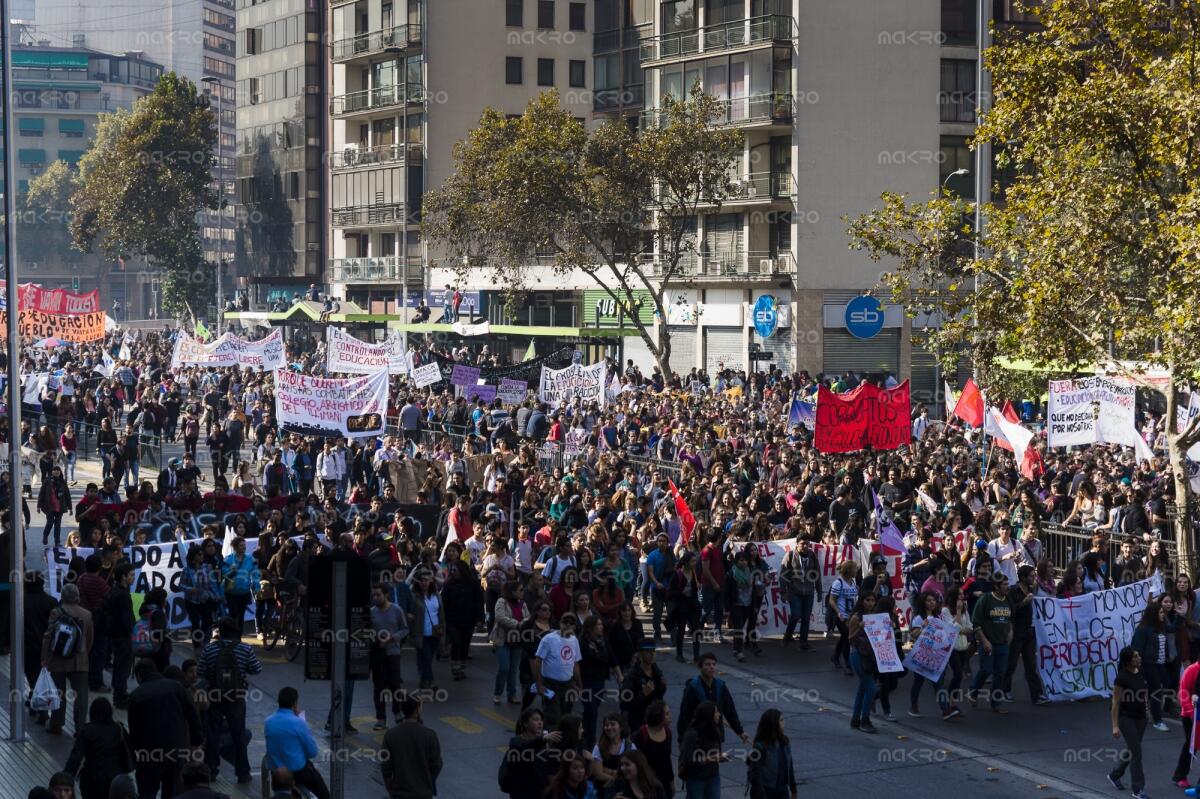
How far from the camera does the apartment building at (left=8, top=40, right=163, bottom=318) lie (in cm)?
15662

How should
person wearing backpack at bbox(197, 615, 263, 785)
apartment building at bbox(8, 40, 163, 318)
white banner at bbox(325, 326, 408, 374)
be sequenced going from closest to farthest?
1. person wearing backpack at bbox(197, 615, 263, 785)
2. white banner at bbox(325, 326, 408, 374)
3. apartment building at bbox(8, 40, 163, 318)

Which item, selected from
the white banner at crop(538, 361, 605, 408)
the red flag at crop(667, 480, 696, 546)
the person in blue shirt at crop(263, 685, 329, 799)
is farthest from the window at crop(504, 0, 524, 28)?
the person in blue shirt at crop(263, 685, 329, 799)

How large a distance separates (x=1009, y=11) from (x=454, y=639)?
43290 mm

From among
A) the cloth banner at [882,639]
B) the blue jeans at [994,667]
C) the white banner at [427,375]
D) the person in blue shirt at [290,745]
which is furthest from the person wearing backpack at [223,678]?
the white banner at [427,375]

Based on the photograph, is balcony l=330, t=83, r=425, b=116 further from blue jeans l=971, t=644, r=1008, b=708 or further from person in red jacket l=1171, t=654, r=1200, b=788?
person in red jacket l=1171, t=654, r=1200, b=788

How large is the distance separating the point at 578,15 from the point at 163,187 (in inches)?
1159

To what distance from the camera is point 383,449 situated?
1145 inches

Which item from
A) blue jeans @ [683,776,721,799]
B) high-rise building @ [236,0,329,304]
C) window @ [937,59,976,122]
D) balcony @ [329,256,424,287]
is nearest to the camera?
blue jeans @ [683,776,721,799]

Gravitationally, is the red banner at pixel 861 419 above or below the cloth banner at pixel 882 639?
above

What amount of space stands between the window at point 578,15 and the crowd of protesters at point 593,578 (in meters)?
47.3

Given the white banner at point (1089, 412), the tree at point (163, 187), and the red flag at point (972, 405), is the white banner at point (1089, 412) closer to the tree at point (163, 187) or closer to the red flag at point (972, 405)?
the red flag at point (972, 405)

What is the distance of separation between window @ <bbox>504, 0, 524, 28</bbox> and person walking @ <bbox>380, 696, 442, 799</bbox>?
6665 cm

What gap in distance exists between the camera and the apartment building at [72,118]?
514ft

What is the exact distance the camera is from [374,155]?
77125mm
